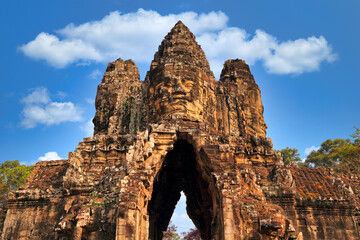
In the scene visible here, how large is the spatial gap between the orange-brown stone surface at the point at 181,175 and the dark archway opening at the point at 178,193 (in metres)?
0.07

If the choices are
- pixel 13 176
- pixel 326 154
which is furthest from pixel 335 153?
pixel 13 176

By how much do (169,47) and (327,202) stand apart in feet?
35.9

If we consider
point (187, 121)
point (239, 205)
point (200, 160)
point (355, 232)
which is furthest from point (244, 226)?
point (355, 232)

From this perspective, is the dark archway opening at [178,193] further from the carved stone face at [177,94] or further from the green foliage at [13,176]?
the green foliage at [13,176]

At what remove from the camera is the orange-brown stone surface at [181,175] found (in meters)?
11.0

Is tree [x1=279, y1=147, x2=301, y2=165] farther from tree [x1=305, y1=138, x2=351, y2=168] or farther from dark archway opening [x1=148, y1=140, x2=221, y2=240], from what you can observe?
dark archway opening [x1=148, y1=140, x2=221, y2=240]

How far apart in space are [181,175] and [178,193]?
2.00m

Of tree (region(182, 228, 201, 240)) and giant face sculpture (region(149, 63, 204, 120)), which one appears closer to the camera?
giant face sculpture (region(149, 63, 204, 120))

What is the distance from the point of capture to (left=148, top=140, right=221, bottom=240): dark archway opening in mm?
15945

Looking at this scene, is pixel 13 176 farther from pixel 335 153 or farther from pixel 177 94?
pixel 335 153

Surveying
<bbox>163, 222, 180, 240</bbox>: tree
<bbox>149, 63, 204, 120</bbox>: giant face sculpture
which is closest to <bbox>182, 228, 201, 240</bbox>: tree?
<bbox>163, 222, 180, 240</bbox>: tree

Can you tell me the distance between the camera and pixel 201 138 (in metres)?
13.0

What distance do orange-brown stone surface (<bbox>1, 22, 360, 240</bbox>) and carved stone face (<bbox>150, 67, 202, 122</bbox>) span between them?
52mm

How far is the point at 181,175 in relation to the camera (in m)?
17.2
